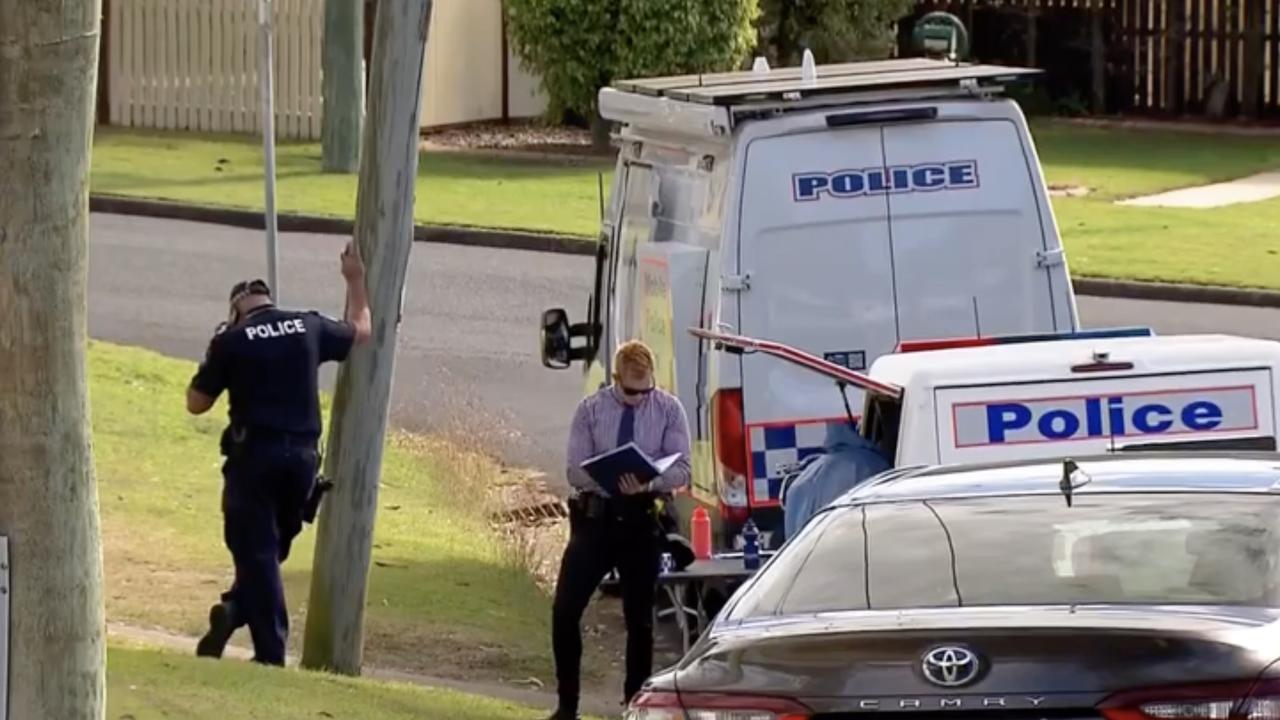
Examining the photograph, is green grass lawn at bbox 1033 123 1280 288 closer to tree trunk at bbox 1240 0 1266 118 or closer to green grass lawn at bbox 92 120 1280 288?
green grass lawn at bbox 92 120 1280 288

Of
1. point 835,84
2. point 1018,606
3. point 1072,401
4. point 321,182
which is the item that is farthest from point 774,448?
point 321,182

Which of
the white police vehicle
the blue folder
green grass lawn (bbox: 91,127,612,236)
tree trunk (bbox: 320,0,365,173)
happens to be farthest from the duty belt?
tree trunk (bbox: 320,0,365,173)

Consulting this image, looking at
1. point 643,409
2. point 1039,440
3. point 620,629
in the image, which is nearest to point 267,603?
point 643,409

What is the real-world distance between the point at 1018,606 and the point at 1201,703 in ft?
1.55

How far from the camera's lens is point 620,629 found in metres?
12.0

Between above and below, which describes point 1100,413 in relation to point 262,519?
above

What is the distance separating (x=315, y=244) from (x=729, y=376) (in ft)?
44.1

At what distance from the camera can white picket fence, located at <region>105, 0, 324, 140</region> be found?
1216 inches

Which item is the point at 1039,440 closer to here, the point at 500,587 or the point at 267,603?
the point at 267,603

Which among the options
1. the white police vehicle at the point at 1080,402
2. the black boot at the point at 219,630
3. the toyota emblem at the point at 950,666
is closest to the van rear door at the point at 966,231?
the white police vehicle at the point at 1080,402

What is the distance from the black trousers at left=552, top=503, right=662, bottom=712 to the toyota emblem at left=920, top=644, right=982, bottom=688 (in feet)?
15.3

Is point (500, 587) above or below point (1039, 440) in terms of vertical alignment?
below

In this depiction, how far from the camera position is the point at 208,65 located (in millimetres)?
31812

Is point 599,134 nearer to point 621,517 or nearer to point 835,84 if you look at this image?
point 835,84
